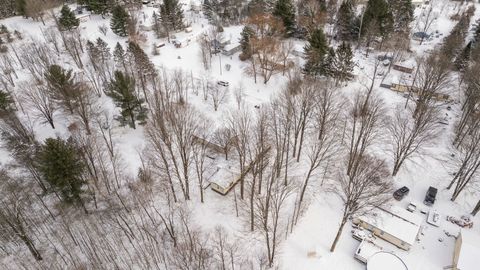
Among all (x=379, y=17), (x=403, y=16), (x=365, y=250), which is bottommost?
(x=365, y=250)

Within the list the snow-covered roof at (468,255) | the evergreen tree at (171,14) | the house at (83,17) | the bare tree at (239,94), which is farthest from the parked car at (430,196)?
the house at (83,17)

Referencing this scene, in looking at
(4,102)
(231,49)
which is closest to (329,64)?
(231,49)

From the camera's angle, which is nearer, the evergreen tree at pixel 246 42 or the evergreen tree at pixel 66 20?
the evergreen tree at pixel 246 42

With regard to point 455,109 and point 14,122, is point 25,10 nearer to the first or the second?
point 14,122

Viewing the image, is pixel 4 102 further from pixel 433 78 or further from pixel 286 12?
pixel 433 78

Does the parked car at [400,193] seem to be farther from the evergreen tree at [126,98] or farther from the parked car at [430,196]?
the evergreen tree at [126,98]

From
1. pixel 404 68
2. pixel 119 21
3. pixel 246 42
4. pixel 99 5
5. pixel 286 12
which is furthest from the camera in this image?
pixel 99 5

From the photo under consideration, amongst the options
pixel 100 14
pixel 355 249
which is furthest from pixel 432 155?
pixel 100 14
